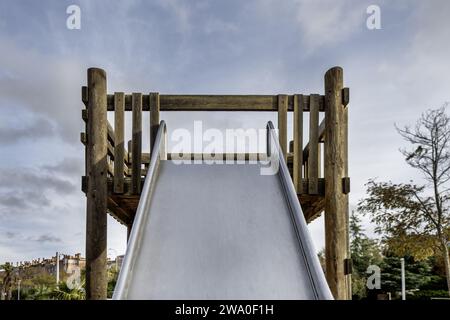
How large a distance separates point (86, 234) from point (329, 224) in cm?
293

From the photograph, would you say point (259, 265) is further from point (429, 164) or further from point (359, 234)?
point (359, 234)

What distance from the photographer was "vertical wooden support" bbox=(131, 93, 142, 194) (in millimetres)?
5512

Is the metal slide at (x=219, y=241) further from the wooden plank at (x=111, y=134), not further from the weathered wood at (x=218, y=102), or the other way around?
the wooden plank at (x=111, y=134)

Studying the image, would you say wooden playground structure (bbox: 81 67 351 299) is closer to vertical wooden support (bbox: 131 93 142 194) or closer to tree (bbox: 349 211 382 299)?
vertical wooden support (bbox: 131 93 142 194)

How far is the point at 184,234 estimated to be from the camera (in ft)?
13.9

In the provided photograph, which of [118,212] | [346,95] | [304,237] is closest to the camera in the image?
[304,237]

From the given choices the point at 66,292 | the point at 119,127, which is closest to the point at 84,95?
the point at 119,127

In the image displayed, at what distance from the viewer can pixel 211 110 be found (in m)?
5.73

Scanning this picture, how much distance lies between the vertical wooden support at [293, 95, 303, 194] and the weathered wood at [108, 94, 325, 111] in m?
0.06

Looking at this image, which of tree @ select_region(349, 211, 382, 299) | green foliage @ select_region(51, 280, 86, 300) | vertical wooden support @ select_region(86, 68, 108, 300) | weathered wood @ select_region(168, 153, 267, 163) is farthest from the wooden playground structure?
tree @ select_region(349, 211, 382, 299)

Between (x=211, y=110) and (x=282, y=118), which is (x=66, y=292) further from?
(x=282, y=118)

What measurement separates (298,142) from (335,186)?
751 mm

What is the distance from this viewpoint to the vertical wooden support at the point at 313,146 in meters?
5.56
